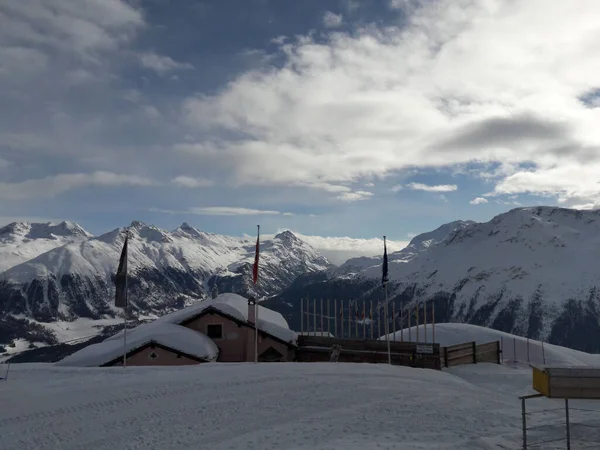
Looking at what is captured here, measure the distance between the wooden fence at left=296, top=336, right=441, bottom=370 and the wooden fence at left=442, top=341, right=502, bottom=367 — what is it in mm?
2546

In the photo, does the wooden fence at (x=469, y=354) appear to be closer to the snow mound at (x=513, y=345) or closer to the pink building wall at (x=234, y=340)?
the snow mound at (x=513, y=345)

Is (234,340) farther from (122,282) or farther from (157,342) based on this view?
(122,282)

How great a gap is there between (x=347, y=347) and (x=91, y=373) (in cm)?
2417

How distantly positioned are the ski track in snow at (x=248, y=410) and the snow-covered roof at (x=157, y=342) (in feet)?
41.7

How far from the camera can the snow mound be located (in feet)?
191

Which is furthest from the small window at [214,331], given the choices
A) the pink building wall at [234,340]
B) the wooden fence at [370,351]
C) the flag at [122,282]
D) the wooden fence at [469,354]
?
the wooden fence at [469,354]

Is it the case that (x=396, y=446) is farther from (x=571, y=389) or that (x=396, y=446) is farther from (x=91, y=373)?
(x=91, y=373)

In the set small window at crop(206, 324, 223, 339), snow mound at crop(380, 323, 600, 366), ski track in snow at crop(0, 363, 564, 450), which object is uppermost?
small window at crop(206, 324, 223, 339)

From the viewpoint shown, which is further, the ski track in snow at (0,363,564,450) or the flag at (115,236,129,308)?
the flag at (115,236,129,308)

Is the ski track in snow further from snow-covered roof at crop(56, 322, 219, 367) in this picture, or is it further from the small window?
the small window

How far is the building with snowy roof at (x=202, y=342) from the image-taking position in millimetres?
41531

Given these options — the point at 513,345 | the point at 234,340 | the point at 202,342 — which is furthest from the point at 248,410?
the point at 513,345

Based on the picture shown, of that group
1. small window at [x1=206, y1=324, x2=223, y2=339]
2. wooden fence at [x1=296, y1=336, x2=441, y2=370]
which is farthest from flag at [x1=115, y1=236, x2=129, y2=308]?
wooden fence at [x1=296, y1=336, x2=441, y2=370]

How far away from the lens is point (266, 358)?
46.2 meters
